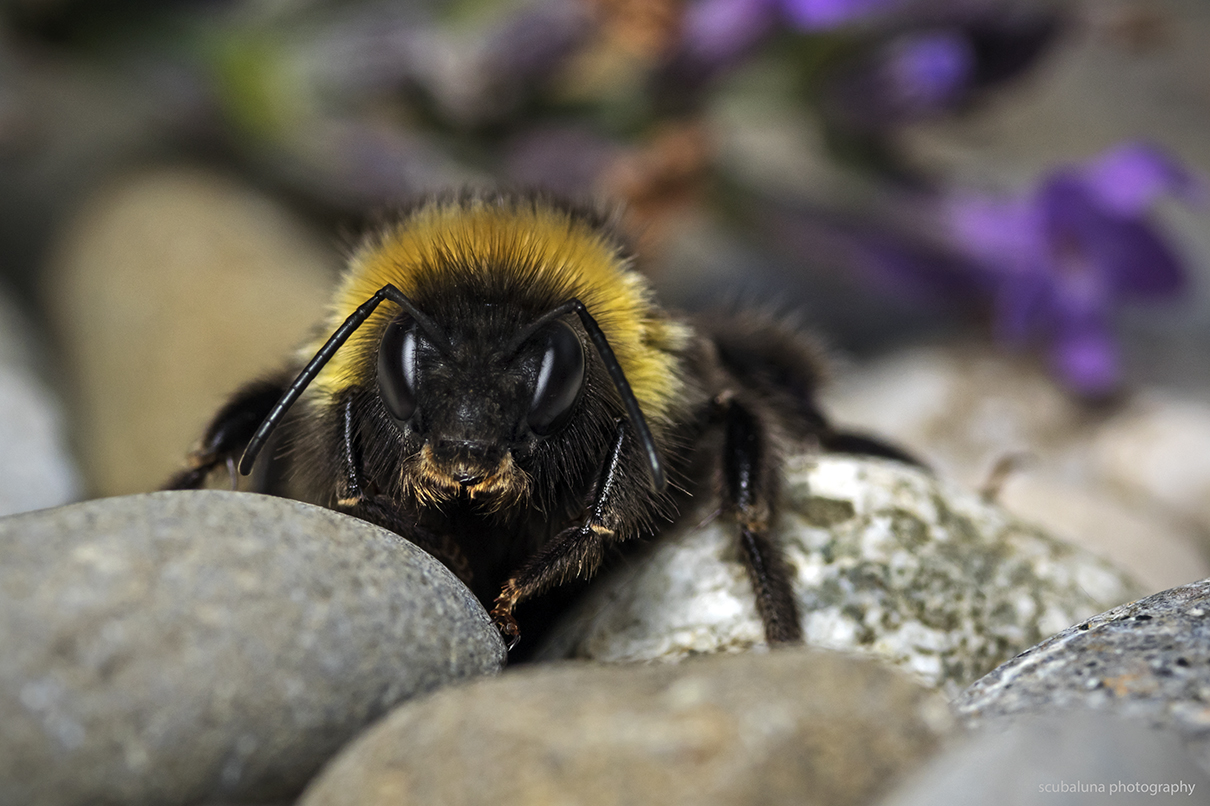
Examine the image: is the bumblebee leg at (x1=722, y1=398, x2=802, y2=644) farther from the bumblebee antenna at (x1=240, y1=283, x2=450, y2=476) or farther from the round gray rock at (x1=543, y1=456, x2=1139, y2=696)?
the bumblebee antenna at (x1=240, y1=283, x2=450, y2=476)

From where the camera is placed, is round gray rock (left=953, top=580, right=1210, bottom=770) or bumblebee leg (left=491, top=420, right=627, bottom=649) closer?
round gray rock (left=953, top=580, right=1210, bottom=770)

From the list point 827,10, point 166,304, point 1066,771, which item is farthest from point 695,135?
point 1066,771

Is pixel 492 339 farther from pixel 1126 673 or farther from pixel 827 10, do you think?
pixel 827 10

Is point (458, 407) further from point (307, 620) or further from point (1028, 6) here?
point (1028, 6)

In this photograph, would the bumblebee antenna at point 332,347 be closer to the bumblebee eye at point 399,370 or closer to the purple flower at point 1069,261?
the bumblebee eye at point 399,370

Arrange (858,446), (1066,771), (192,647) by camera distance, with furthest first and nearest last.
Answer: (858,446) < (192,647) < (1066,771)

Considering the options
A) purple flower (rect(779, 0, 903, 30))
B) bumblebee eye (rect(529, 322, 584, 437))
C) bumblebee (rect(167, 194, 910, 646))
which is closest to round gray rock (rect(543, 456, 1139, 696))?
bumblebee (rect(167, 194, 910, 646))
